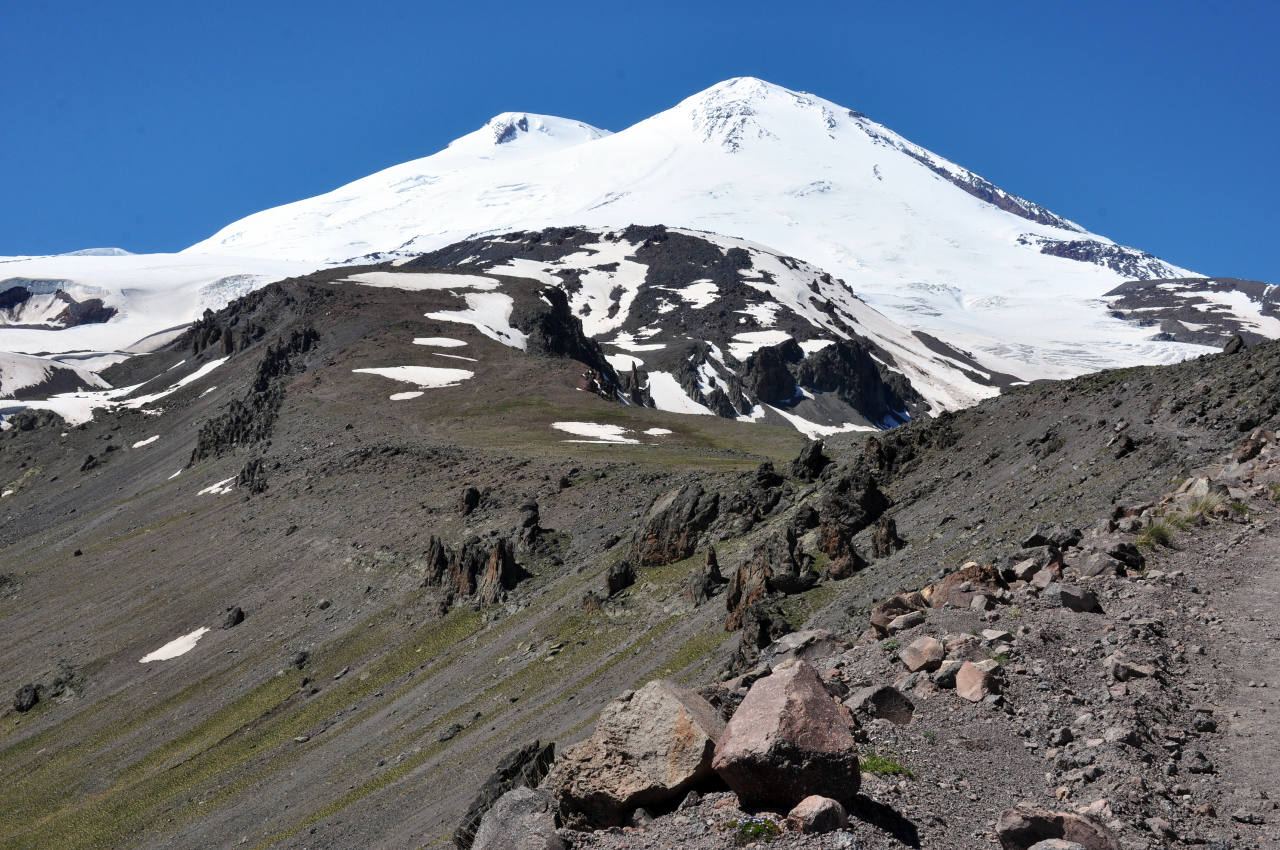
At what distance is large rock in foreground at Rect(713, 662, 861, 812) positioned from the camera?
12.9m

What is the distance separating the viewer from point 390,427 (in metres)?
103

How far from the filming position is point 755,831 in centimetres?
1280

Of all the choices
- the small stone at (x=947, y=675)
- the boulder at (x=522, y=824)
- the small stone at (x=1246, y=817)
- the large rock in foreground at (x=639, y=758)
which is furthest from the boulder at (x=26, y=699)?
the small stone at (x=1246, y=817)

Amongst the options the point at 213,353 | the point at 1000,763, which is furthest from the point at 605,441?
the point at 213,353

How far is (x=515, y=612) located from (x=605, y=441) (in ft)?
125

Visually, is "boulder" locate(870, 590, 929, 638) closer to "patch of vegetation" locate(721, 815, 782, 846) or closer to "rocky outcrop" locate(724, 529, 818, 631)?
"patch of vegetation" locate(721, 815, 782, 846)

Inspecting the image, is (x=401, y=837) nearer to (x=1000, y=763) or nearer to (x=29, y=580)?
(x=1000, y=763)

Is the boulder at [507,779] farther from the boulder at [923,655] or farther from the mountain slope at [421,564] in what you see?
the boulder at [923,655]

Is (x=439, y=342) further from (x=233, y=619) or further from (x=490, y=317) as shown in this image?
(x=233, y=619)

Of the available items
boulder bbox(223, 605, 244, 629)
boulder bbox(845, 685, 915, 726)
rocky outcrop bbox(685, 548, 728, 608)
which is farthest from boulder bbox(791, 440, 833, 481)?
boulder bbox(223, 605, 244, 629)

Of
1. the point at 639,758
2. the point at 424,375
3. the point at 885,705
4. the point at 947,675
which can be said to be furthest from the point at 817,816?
the point at 424,375

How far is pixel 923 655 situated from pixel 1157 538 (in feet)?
28.9

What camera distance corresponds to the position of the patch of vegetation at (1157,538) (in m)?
23.4

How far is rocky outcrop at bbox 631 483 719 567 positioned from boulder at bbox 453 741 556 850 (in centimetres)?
2206
